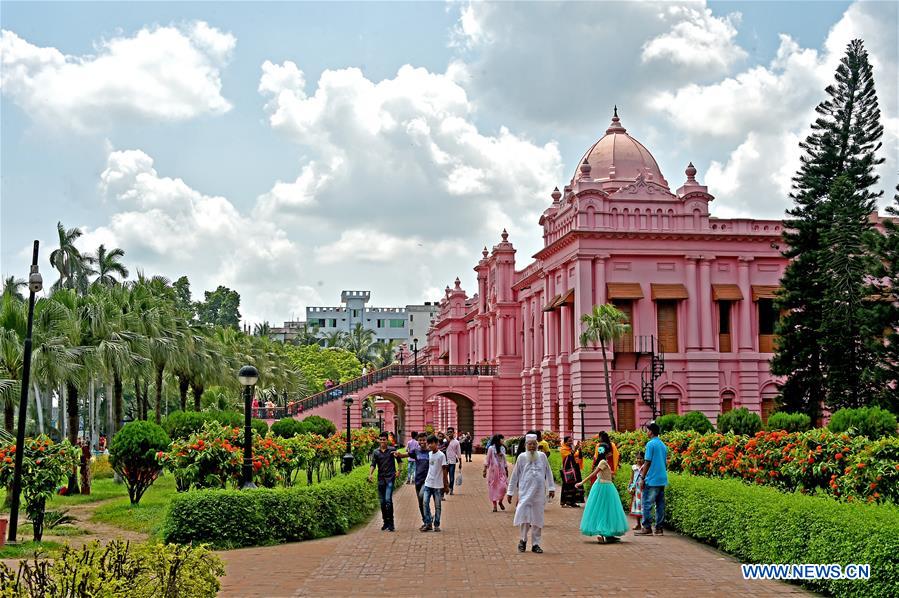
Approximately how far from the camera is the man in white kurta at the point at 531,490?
538 inches

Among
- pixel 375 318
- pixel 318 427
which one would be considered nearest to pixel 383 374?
pixel 318 427

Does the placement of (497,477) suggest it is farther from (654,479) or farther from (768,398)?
(768,398)

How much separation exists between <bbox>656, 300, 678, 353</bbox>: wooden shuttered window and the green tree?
2807 inches

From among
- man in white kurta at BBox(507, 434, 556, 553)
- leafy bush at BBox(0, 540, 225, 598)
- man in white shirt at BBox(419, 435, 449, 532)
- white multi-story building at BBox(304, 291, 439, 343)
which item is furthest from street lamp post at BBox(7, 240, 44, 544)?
white multi-story building at BBox(304, 291, 439, 343)

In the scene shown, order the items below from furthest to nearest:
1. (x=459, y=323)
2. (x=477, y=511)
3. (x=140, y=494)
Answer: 1. (x=459, y=323)
2. (x=140, y=494)
3. (x=477, y=511)

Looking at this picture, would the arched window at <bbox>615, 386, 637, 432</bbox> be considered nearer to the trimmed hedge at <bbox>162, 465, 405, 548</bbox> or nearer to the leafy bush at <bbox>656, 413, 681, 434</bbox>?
the leafy bush at <bbox>656, 413, 681, 434</bbox>

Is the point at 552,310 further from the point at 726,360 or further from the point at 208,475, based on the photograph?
the point at 208,475

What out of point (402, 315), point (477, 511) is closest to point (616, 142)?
point (477, 511)

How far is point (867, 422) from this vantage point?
1952 cm

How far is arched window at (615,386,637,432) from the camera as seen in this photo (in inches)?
1688

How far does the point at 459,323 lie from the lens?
72938 mm

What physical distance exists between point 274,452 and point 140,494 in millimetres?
5112

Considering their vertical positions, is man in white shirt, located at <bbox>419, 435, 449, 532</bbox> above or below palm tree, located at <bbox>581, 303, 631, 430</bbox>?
below

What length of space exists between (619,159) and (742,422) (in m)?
22.7
